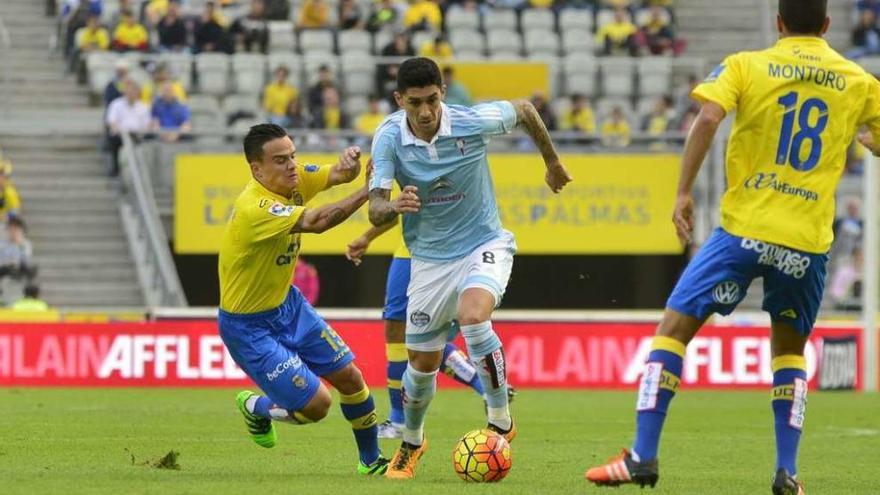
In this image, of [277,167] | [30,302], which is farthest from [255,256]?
[30,302]

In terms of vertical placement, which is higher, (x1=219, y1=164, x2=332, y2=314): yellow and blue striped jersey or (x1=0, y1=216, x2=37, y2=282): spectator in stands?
(x1=219, y1=164, x2=332, y2=314): yellow and blue striped jersey

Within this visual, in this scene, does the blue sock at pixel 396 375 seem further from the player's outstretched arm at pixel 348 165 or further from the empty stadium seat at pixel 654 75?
the empty stadium seat at pixel 654 75

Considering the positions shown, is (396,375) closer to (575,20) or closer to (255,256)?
(255,256)

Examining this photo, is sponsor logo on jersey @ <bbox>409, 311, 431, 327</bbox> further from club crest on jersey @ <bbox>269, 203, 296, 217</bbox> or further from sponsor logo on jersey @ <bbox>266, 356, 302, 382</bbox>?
club crest on jersey @ <bbox>269, 203, 296, 217</bbox>

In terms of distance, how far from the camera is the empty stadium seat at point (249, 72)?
26.7m

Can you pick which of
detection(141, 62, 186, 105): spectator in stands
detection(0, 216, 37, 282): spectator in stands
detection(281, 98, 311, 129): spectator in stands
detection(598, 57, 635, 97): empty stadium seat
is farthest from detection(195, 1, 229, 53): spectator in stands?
detection(598, 57, 635, 97): empty stadium seat

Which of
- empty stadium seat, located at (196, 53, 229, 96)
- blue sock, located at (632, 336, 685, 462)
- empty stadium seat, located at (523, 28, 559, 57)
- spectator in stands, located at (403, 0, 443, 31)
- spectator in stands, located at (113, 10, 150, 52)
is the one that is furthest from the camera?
empty stadium seat, located at (523, 28, 559, 57)

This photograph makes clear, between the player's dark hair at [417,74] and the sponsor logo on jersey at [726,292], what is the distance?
90.3 inches

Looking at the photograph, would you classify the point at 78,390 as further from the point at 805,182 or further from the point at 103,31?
the point at 805,182

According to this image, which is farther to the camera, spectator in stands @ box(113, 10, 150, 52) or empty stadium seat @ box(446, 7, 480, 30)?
empty stadium seat @ box(446, 7, 480, 30)

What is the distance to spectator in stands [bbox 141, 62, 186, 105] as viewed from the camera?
2578 centimetres

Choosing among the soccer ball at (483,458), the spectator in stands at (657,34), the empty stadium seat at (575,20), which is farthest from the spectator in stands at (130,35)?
the soccer ball at (483,458)

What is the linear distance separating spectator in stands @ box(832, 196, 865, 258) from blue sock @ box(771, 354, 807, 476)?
650 inches

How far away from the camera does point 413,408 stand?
10.8 metres
